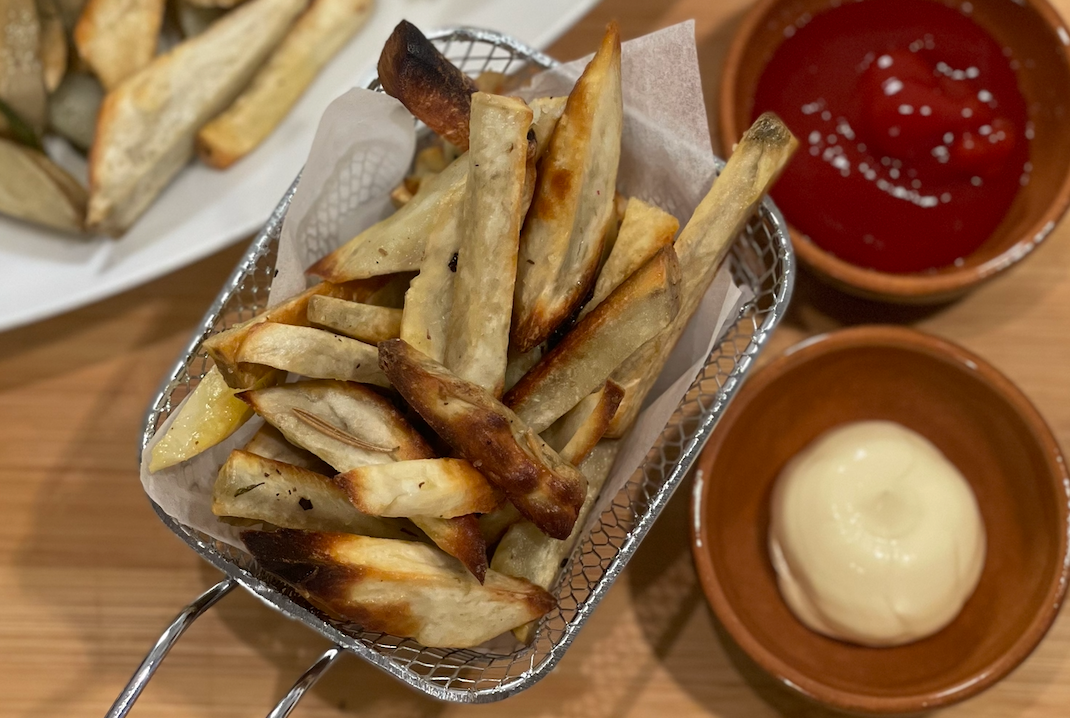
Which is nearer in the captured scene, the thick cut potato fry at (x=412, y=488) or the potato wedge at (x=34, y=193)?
the thick cut potato fry at (x=412, y=488)

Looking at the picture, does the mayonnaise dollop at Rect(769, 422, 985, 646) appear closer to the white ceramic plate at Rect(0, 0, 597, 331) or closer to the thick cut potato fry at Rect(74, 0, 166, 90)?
the white ceramic plate at Rect(0, 0, 597, 331)

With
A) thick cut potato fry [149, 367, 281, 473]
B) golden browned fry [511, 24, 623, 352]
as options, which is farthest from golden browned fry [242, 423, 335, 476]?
golden browned fry [511, 24, 623, 352]

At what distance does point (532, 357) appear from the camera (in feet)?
3.00

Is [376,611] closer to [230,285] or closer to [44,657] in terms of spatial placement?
[230,285]

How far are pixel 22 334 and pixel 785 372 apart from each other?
3.61 feet

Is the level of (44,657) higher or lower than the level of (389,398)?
lower

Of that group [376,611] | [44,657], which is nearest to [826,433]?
[376,611]

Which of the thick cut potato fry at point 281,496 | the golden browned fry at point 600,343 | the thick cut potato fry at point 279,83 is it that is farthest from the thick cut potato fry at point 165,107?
the golden browned fry at point 600,343

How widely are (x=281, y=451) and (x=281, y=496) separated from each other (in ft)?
0.25

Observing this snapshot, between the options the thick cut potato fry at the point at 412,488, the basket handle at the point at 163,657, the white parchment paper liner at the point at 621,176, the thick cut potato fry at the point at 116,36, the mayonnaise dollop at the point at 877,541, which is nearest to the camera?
the thick cut potato fry at the point at 412,488

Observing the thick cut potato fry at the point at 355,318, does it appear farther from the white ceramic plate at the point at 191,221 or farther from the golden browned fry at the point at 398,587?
the white ceramic plate at the point at 191,221

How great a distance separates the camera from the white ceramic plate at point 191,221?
118 centimetres

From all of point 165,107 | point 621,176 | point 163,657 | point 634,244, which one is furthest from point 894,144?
point 163,657

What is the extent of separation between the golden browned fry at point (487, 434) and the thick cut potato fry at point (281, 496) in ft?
0.39
